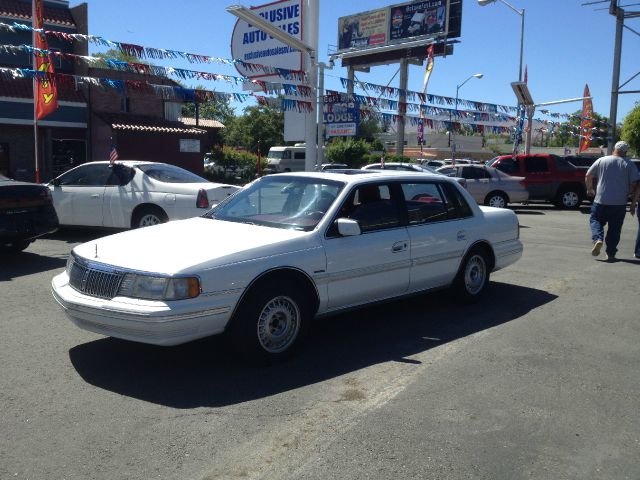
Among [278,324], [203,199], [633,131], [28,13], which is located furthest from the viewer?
[633,131]

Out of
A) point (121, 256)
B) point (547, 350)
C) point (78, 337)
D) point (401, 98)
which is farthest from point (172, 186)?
point (401, 98)

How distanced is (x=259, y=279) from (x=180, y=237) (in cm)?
86

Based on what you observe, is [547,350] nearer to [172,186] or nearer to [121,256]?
[121,256]

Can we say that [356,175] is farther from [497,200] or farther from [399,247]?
[497,200]

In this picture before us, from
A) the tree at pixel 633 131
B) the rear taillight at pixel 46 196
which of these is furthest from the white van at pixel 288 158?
the rear taillight at pixel 46 196

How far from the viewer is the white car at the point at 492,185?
1939 cm

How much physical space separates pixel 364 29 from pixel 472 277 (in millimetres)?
52078

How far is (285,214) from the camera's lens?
223 inches

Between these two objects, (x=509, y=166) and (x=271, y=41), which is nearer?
(x=271, y=41)

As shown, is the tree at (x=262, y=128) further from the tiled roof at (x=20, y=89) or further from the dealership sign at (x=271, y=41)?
the dealership sign at (x=271, y=41)

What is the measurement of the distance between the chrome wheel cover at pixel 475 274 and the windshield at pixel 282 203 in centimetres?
205

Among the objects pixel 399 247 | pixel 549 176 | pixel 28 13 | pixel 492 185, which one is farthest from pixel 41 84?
pixel 549 176

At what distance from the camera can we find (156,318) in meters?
4.36

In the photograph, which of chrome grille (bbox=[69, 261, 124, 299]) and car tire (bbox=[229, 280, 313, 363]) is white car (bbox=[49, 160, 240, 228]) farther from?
car tire (bbox=[229, 280, 313, 363])
